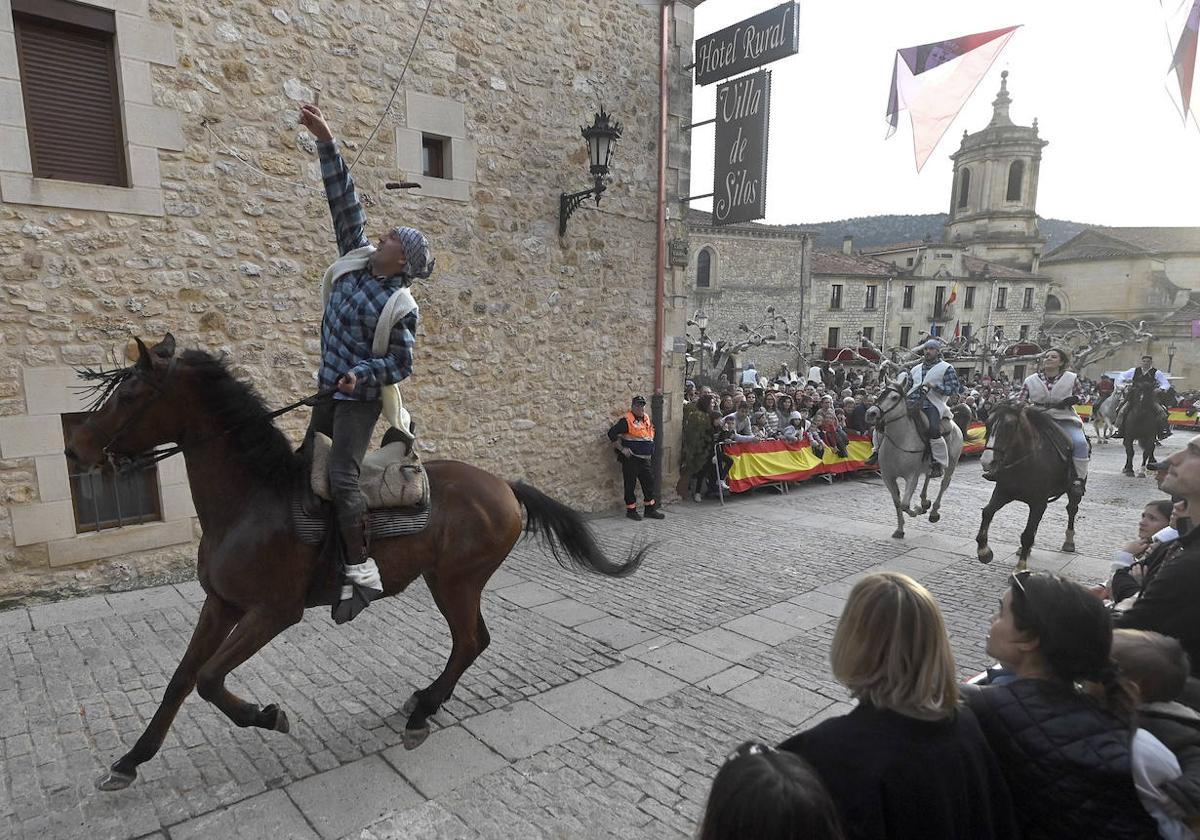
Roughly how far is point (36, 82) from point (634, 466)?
23.6 feet

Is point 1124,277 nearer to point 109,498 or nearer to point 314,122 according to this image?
point 314,122

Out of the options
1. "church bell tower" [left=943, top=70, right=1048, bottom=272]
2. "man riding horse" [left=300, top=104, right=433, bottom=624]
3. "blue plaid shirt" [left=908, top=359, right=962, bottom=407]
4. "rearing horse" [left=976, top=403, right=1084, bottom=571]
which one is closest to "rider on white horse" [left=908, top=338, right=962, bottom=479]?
"blue plaid shirt" [left=908, top=359, right=962, bottom=407]

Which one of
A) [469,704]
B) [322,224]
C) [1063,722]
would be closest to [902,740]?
[1063,722]

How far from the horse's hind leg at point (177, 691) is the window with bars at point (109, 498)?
3.10 meters

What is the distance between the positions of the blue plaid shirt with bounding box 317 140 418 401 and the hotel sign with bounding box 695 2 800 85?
6.64 m

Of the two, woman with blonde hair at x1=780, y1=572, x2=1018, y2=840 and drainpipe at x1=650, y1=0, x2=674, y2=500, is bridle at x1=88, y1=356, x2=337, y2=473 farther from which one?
drainpipe at x1=650, y1=0, x2=674, y2=500

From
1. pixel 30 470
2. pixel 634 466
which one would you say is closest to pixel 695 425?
pixel 634 466

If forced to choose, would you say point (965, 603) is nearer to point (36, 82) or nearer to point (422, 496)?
point (422, 496)

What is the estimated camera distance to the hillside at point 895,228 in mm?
97188

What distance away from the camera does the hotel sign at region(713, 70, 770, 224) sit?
8.56 m

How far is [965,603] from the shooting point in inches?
238

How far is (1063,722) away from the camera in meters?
1.71

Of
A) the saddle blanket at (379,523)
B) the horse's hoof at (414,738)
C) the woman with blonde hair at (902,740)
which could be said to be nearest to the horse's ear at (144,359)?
the saddle blanket at (379,523)

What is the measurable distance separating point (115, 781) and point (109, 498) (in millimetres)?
3721
